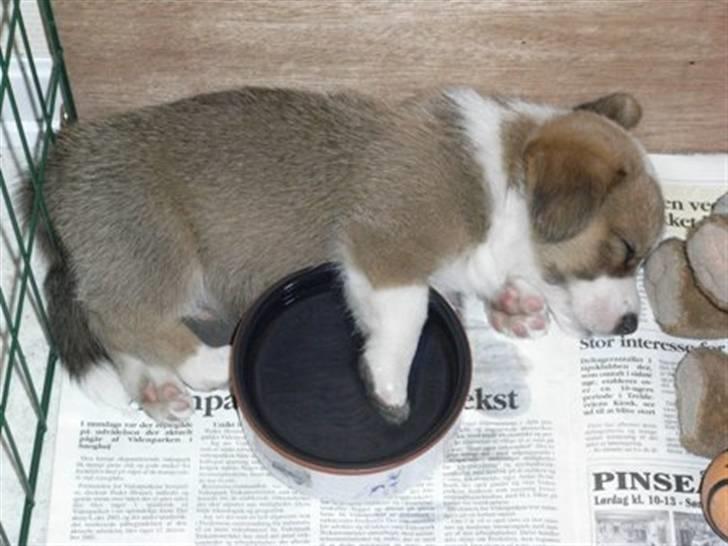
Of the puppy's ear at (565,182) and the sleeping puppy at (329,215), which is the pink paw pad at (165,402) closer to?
the sleeping puppy at (329,215)

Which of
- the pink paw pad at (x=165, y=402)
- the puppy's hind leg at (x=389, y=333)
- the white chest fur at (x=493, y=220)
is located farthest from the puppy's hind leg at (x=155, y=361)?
the white chest fur at (x=493, y=220)

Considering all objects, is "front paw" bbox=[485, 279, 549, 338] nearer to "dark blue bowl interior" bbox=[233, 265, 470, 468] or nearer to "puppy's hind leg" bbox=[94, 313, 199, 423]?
"dark blue bowl interior" bbox=[233, 265, 470, 468]

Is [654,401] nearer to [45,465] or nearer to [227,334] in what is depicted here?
[227,334]

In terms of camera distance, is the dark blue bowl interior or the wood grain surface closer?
the dark blue bowl interior

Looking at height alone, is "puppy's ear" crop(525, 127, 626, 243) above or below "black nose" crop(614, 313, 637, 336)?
above

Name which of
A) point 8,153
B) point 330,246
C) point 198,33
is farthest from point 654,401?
point 8,153

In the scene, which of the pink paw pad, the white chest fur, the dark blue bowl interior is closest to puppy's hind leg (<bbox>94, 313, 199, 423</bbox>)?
the pink paw pad

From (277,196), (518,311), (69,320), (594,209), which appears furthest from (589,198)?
(69,320)
